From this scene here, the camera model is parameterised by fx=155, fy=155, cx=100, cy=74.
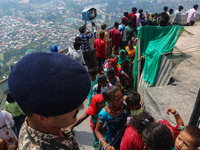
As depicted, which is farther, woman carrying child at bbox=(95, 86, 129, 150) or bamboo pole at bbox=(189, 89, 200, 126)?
woman carrying child at bbox=(95, 86, 129, 150)

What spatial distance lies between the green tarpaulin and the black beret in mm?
3666

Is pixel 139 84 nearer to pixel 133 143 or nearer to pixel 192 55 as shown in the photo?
pixel 192 55

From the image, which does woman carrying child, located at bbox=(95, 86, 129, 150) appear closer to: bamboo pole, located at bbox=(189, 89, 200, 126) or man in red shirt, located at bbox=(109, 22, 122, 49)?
bamboo pole, located at bbox=(189, 89, 200, 126)

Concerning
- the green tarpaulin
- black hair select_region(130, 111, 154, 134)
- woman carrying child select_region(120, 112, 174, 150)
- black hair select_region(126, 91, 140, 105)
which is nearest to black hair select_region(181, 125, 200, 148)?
woman carrying child select_region(120, 112, 174, 150)

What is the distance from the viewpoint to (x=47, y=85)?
0.69 m

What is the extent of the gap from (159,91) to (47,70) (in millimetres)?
3402

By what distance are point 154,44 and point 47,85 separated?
4427mm

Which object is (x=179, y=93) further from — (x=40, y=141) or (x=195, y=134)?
(x=40, y=141)

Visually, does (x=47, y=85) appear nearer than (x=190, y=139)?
Yes

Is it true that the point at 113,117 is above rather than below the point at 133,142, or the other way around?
below

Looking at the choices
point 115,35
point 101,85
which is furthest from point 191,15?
point 101,85

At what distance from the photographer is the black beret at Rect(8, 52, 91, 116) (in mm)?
692

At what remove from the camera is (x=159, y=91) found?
144 inches

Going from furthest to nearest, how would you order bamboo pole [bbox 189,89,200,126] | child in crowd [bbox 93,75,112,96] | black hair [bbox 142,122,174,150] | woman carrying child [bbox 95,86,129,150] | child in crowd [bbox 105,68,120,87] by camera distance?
child in crowd [bbox 105,68,120,87] → child in crowd [bbox 93,75,112,96] → woman carrying child [bbox 95,86,129,150] → bamboo pole [bbox 189,89,200,126] → black hair [bbox 142,122,174,150]
